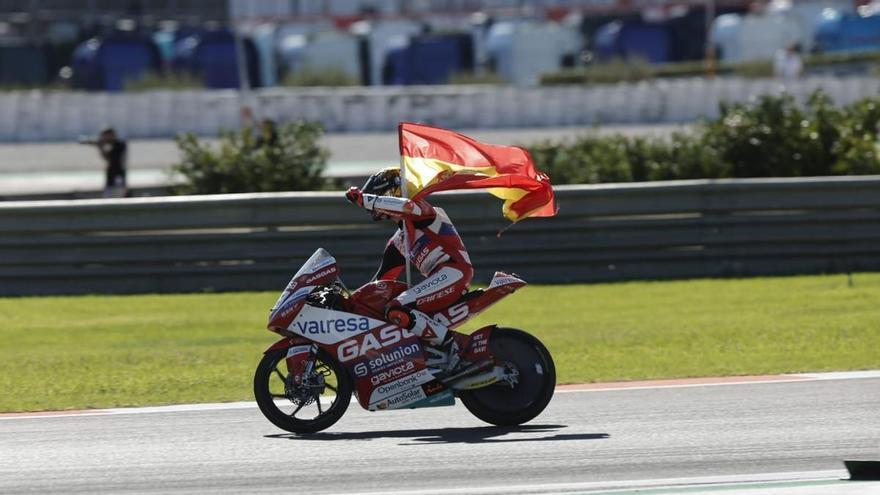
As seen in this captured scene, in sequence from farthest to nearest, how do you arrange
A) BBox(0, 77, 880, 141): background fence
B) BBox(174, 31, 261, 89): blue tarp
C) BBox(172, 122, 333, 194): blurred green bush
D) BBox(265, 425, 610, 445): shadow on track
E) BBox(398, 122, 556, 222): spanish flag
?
BBox(174, 31, 261, 89): blue tarp < BBox(0, 77, 880, 141): background fence < BBox(172, 122, 333, 194): blurred green bush < BBox(398, 122, 556, 222): spanish flag < BBox(265, 425, 610, 445): shadow on track

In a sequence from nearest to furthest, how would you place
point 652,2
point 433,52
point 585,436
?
A: point 585,436 → point 433,52 → point 652,2

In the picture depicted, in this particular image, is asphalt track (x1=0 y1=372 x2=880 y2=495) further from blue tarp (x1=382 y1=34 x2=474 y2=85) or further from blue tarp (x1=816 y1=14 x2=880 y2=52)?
blue tarp (x1=816 y1=14 x2=880 y2=52)

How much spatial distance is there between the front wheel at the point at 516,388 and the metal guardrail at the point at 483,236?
7.31m

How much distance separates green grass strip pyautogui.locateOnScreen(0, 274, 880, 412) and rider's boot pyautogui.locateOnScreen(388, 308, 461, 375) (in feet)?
6.90

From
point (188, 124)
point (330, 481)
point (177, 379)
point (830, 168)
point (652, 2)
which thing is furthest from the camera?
point (652, 2)

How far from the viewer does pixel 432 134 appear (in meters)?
9.77

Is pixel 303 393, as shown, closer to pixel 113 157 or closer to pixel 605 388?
pixel 605 388

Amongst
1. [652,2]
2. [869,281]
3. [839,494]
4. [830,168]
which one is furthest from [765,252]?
[652,2]

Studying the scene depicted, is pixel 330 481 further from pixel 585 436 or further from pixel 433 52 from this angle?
pixel 433 52

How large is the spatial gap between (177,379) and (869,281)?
8160 mm

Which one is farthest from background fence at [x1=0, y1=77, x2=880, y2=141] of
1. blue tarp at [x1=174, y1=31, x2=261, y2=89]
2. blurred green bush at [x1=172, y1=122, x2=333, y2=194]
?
blurred green bush at [x1=172, y1=122, x2=333, y2=194]

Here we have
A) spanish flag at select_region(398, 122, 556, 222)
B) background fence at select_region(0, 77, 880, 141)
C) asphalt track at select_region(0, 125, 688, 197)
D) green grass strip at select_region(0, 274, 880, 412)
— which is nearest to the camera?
spanish flag at select_region(398, 122, 556, 222)

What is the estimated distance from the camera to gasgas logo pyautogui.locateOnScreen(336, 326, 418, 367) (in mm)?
9125

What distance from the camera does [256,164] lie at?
63.2 feet
